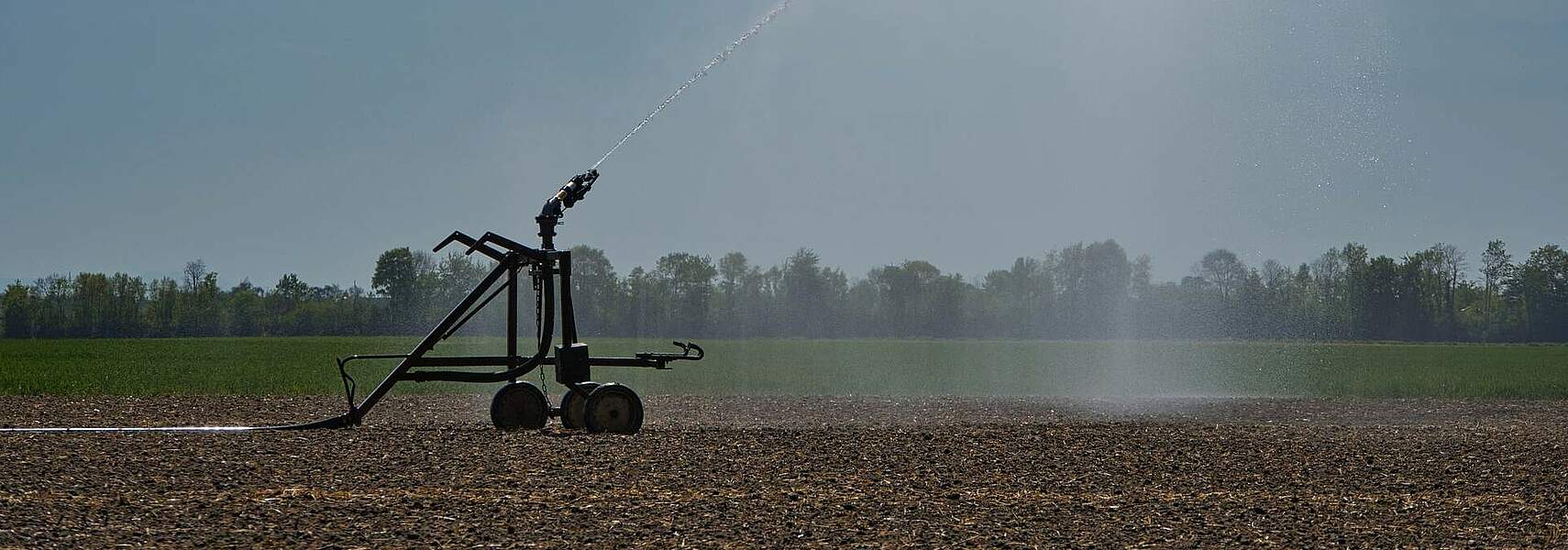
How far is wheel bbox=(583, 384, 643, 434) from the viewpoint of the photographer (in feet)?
45.0

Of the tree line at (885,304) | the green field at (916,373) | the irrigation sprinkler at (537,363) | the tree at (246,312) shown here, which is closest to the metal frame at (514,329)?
the irrigation sprinkler at (537,363)

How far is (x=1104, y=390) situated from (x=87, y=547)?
24.6 meters

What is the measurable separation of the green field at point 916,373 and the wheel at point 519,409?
1203 centimetres

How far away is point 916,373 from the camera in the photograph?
39750 millimetres

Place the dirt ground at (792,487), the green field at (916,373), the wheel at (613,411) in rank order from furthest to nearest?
the green field at (916,373), the wheel at (613,411), the dirt ground at (792,487)

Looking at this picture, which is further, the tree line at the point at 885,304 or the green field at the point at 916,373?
the tree line at the point at 885,304

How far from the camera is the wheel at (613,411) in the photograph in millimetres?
13727

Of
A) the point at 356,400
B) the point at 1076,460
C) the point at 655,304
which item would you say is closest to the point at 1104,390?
the point at 356,400

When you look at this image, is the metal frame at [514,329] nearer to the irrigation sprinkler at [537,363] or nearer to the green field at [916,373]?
the irrigation sprinkler at [537,363]

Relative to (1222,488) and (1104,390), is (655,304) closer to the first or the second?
(1104,390)

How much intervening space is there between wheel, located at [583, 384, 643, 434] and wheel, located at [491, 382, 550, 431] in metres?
0.66

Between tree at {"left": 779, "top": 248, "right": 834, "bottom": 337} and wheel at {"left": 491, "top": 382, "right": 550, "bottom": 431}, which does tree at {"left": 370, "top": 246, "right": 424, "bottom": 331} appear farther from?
wheel at {"left": 491, "top": 382, "right": 550, "bottom": 431}

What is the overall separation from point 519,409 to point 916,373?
2623 cm

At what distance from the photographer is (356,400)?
23234mm
